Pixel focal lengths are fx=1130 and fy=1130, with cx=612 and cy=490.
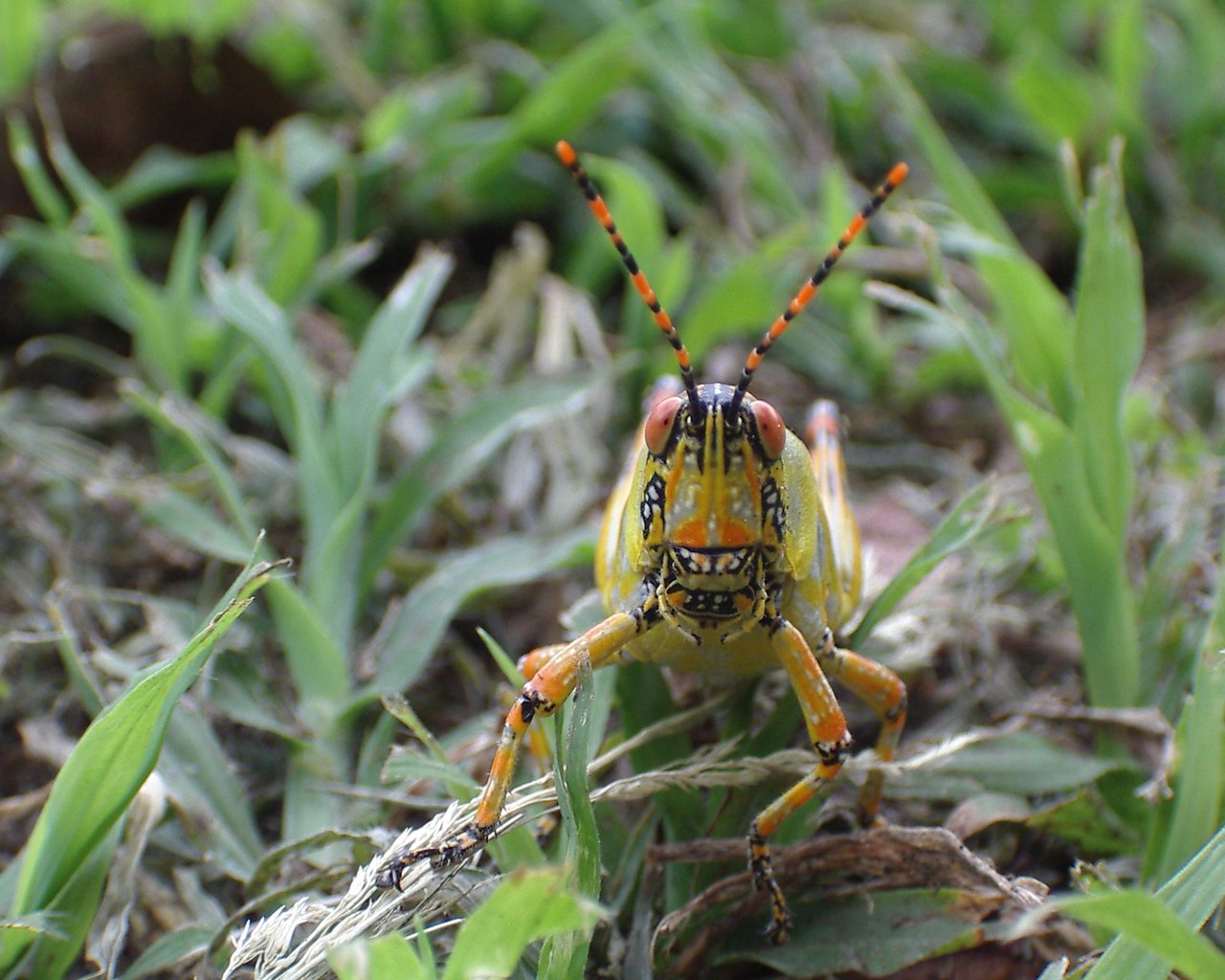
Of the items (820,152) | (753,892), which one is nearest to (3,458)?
(753,892)

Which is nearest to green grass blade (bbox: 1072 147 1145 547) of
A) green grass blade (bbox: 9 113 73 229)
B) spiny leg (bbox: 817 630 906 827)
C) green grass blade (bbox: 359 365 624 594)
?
spiny leg (bbox: 817 630 906 827)

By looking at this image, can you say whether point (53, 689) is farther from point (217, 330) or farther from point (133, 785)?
point (217, 330)

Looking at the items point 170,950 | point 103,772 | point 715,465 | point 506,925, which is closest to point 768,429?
point 715,465

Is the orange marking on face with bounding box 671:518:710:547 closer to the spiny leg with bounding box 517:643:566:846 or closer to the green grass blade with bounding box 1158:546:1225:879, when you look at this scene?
the spiny leg with bounding box 517:643:566:846

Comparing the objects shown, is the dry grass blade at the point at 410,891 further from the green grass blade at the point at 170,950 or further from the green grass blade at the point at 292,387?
the green grass blade at the point at 292,387

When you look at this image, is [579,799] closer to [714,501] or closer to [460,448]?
[714,501]
